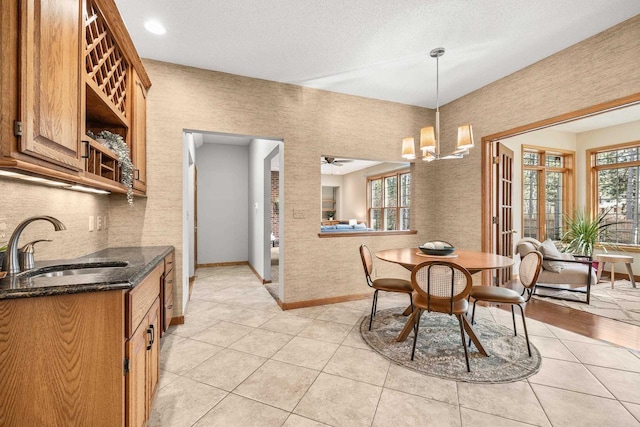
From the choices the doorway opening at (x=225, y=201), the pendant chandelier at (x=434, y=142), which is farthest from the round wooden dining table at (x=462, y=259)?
the doorway opening at (x=225, y=201)

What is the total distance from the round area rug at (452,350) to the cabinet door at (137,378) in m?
1.73

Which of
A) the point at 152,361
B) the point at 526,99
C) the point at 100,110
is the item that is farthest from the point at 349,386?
the point at 526,99

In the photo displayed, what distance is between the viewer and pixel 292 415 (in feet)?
5.57

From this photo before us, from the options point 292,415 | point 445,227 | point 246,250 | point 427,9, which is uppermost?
point 427,9

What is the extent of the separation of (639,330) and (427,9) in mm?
3727

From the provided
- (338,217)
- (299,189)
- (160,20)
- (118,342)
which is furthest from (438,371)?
(338,217)

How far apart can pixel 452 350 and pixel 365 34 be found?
9.46 feet

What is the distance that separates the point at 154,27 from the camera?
246 cm

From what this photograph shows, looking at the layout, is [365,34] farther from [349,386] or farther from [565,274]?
[565,274]

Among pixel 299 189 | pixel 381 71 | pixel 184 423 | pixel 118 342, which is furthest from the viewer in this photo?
pixel 299 189

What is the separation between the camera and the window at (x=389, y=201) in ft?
24.9

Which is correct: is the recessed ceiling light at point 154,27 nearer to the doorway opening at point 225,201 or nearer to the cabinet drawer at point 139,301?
the cabinet drawer at point 139,301

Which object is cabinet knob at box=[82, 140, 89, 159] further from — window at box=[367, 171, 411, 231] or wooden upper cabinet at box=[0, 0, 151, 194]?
window at box=[367, 171, 411, 231]

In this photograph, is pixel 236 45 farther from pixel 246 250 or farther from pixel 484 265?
pixel 246 250
